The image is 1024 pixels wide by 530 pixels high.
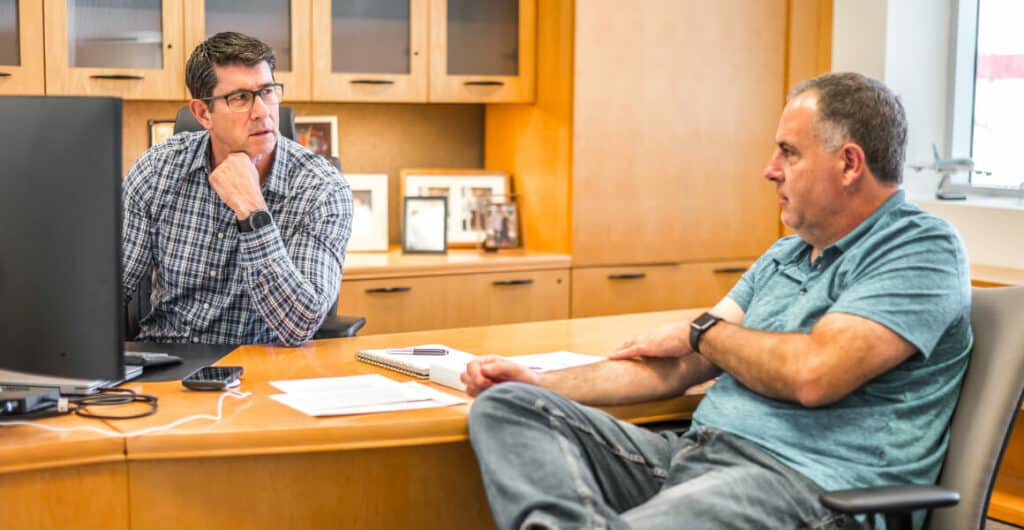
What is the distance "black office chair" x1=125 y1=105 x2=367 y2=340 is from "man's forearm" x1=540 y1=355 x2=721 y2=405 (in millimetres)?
912

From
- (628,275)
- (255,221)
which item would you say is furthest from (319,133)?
(255,221)

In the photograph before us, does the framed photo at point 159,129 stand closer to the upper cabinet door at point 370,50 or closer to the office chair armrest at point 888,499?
the upper cabinet door at point 370,50

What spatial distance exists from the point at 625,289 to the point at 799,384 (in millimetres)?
2451

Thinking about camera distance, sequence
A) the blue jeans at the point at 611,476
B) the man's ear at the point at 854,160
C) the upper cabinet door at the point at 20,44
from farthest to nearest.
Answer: the upper cabinet door at the point at 20,44 < the man's ear at the point at 854,160 < the blue jeans at the point at 611,476

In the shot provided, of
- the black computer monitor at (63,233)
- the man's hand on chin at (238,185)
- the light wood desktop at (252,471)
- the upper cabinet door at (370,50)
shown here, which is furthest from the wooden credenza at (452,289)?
the black computer monitor at (63,233)

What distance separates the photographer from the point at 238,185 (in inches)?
100

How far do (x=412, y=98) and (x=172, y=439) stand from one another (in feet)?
8.31

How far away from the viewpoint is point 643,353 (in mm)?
2162

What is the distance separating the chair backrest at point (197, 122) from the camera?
294 centimetres

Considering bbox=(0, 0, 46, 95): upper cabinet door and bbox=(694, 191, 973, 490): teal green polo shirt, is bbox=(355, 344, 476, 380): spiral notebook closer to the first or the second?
bbox=(694, 191, 973, 490): teal green polo shirt

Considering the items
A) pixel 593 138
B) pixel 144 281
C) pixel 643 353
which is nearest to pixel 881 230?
pixel 643 353

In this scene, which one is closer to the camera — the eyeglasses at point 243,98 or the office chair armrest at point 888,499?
the office chair armrest at point 888,499

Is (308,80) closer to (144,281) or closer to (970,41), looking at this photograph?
(144,281)

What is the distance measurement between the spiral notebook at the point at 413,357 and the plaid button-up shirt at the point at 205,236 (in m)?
0.34
